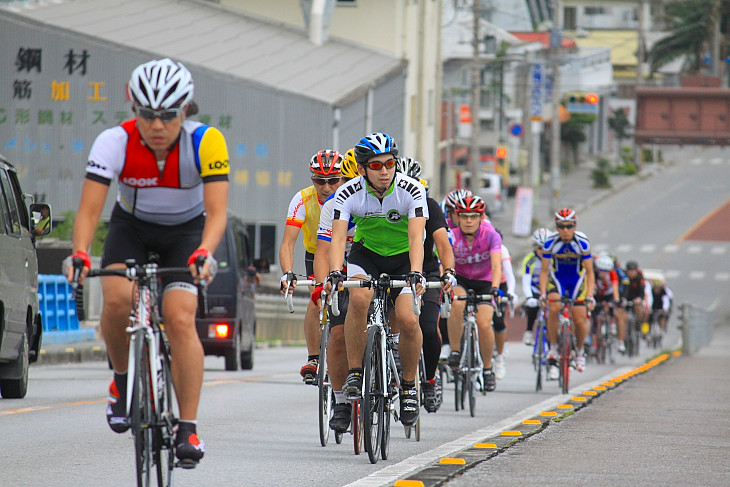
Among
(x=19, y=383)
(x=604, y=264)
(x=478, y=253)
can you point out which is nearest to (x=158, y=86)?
(x=19, y=383)

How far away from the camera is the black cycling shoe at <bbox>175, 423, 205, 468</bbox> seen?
21.4 ft

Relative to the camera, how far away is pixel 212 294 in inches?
770

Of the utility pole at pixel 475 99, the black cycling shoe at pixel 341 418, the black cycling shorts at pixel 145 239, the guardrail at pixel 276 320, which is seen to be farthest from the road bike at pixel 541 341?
the utility pole at pixel 475 99

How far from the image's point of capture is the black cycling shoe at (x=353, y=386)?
9.10 metres

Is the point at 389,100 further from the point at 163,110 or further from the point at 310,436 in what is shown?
the point at 163,110

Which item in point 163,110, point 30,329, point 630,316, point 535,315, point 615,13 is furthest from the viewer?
point 615,13

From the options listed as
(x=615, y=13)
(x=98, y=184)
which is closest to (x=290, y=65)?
(x=98, y=184)

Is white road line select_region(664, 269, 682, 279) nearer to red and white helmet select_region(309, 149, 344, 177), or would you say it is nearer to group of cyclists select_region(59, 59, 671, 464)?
group of cyclists select_region(59, 59, 671, 464)

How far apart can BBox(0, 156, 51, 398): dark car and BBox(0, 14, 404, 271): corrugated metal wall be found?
3348 centimetres

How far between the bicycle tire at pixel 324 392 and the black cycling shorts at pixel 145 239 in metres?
3.21

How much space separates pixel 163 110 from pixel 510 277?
9.31m

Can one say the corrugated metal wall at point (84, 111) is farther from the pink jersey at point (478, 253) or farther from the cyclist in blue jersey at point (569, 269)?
the pink jersey at point (478, 253)

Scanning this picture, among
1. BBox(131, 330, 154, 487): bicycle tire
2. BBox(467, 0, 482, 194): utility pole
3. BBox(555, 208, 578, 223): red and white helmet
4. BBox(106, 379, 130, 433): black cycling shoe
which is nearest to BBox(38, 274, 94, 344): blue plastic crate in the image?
BBox(555, 208, 578, 223): red and white helmet

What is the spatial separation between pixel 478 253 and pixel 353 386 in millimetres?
5680
